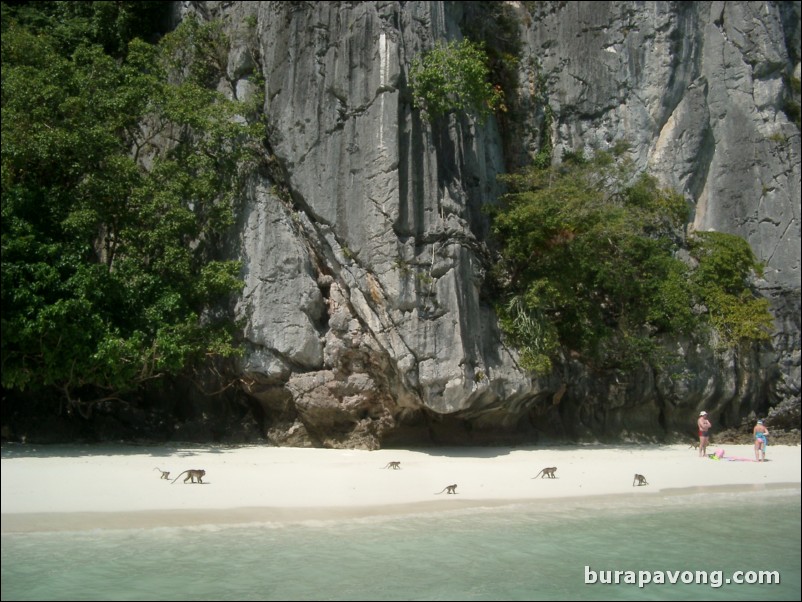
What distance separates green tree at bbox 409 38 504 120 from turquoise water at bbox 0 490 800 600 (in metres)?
9.03

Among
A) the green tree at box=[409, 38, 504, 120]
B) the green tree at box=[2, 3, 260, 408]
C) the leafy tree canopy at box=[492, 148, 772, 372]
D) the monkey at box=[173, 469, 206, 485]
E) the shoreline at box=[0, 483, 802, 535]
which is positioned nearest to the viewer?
the shoreline at box=[0, 483, 802, 535]


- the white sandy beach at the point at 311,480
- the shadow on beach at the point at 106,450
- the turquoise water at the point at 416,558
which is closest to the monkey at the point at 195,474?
the white sandy beach at the point at 311,480

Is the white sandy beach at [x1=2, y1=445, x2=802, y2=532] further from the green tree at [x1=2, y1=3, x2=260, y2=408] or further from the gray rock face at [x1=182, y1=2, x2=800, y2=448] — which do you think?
the green tree at [x1=2, y1=3, x2=260, y2=408]

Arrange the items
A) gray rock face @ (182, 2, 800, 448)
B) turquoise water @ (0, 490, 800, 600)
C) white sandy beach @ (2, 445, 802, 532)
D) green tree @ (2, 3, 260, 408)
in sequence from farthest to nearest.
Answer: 1. gray rock face @ (182, 2, 800, 448)
2. green tree @ (2, 3, 260, 408)
3. white sandy beach @ (2, 445, 802, 532)
4. turquoise water @ (0, 490, 800, 600)

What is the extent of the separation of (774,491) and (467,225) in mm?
8138

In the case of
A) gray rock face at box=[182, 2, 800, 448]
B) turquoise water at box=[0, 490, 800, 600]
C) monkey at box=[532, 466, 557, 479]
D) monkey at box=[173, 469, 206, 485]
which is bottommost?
turquoise water at box=[0, 490, 800, 600]

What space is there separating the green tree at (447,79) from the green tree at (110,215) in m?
3.89

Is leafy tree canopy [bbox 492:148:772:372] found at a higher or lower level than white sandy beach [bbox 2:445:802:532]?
higher

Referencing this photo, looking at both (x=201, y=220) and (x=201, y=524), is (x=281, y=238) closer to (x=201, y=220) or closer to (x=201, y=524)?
(x=201, y=220)

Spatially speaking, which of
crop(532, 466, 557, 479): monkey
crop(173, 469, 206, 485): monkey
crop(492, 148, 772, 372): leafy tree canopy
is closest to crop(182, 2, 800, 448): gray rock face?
crop(492, 148, 772, 372): leafy tree canopy

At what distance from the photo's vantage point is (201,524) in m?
9.65

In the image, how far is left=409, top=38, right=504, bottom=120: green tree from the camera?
15.5 metres

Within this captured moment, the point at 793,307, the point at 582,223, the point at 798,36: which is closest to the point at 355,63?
the point at 582,223

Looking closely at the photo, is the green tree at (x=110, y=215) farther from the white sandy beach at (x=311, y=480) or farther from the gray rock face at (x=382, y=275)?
the white sandy beach at (x=311, y=480)
